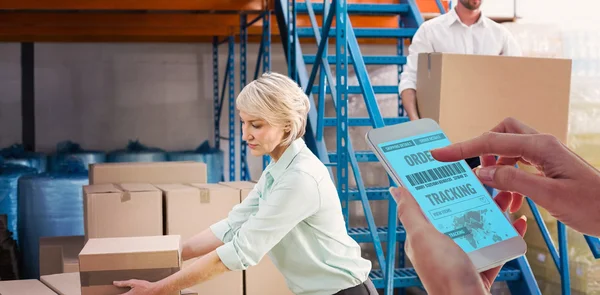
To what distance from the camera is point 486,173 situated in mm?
1041

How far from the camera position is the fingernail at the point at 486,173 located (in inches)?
→ 40.4

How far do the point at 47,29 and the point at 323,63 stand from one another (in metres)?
3.49

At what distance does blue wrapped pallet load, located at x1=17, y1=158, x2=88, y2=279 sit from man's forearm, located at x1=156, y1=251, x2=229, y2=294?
136 inches

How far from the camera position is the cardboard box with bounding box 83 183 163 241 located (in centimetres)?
363

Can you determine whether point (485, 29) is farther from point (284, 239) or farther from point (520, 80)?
point (284, 239)

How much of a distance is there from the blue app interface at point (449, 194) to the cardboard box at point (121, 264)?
4.81 ft

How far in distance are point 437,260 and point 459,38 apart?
3382mm

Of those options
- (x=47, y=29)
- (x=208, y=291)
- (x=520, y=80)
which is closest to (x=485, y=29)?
(x=520, y=80)

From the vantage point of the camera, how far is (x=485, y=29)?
13.5ft

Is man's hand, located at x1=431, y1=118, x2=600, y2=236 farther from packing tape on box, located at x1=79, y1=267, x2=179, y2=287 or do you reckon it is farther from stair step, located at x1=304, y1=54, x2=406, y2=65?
stair step, located at x1=304, y1=54, x2=406, y2=65

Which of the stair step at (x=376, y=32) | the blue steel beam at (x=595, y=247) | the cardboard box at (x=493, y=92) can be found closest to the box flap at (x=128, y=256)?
the cardboard box at (x=493, y=92)

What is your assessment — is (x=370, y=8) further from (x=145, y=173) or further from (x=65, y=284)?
(x=65, y=284)

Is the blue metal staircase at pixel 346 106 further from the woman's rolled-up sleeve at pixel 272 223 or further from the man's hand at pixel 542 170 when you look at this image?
the man's hand at pixel 542 170

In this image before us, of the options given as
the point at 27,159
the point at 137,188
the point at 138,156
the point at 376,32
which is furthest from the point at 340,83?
the point at 27,159
